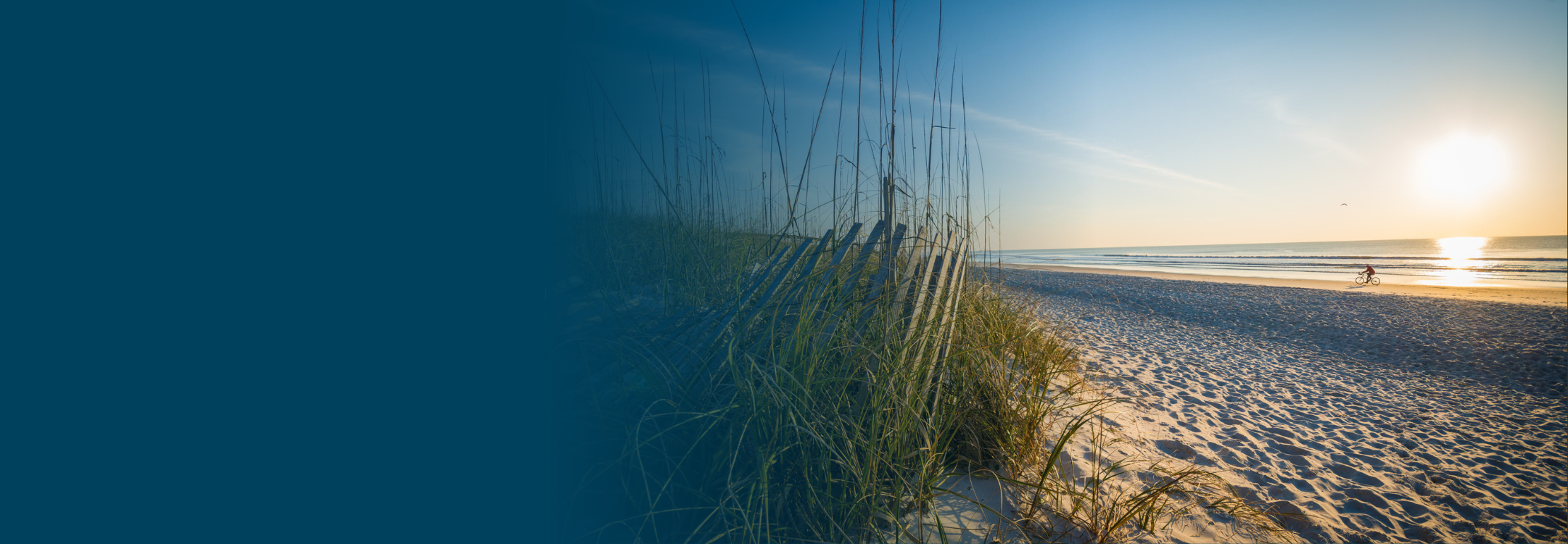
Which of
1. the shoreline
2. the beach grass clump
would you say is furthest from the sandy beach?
the shoreline

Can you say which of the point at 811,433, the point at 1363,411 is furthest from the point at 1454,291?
the point at 811,433

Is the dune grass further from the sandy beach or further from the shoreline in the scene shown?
the shoreline

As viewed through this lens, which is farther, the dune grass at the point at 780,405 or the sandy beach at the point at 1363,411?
the sandy beach at the point at 1363,411

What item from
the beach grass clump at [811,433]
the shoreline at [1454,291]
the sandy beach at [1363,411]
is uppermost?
the beach grass clump at [811,433]

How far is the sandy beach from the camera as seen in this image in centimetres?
152

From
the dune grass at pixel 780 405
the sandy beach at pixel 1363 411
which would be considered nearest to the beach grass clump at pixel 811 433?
the dune grass at pixel 780 405

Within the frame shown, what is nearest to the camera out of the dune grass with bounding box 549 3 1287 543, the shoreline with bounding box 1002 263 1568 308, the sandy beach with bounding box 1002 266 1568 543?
the dune grass with bounding box 549 3 1287 543

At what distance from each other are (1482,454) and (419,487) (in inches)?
135

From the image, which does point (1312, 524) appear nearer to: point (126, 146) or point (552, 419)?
point (552, 419)

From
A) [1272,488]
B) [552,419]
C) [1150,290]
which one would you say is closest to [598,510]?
[552,419]

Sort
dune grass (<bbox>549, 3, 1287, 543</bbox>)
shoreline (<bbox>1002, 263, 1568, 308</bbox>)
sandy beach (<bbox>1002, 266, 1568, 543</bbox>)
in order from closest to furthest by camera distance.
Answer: dune grass (<bbox>549, 3, 1287, 543</bbox>) < sandy beach (<bbox>1002, 266, 1568, 543</bbox>) < shoreline (<bbox>1002, 263, 1568, 308</bbox>)

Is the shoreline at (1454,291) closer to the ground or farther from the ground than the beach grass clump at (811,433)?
closer to the ground

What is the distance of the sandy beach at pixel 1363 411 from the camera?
4.99 feet

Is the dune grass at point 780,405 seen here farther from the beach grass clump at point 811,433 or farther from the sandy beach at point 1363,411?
the sandy beach at point 1363,411
